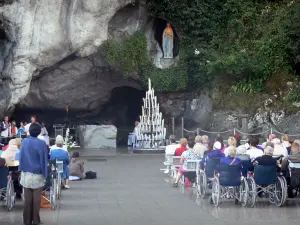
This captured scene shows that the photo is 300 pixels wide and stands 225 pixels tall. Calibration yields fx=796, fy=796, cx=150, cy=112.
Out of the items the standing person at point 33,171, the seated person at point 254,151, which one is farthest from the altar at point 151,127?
the standing person at point 33,171

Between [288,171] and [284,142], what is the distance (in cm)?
434

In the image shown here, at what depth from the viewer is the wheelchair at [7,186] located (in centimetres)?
1517

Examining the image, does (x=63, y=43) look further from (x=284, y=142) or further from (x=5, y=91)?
(x=284, y=142)

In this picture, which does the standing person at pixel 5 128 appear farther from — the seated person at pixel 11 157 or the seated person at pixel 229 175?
→ the seated person at pixel 229 175

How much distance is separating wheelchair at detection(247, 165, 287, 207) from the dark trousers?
14.8ft

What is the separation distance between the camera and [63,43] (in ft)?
109

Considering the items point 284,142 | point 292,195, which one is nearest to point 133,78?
point 284,142

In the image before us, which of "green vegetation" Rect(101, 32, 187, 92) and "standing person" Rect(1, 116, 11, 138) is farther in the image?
"green vegetation" Rect(101, 32, 187, 92)

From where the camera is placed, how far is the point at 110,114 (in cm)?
3969

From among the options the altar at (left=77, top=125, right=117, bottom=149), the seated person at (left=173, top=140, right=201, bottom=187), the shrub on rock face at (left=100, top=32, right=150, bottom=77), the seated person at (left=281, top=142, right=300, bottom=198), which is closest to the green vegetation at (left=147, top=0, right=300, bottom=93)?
the shrub on rock face at (left=100, top=32, right=150, bottom=77)

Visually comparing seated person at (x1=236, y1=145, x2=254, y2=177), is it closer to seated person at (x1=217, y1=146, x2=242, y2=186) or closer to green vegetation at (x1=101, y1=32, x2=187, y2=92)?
seated person at (x1=217, y1=146, x2=242, y2=186)

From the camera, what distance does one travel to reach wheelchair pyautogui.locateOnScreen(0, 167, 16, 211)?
1517 cm

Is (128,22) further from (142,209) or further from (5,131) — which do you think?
(142,209)

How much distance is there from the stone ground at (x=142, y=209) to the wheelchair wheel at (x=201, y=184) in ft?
0.72
